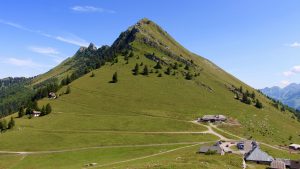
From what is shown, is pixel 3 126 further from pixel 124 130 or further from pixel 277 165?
pixel 277 165

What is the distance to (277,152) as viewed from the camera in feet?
414

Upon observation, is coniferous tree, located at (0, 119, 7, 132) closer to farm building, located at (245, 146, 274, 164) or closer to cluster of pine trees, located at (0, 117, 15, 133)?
cluster of pine trees, located at (0, 117, 15, 133)

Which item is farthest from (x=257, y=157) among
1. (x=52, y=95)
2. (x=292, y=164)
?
(x=52, y=95)

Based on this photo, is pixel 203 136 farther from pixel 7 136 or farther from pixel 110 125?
pixel 7 136

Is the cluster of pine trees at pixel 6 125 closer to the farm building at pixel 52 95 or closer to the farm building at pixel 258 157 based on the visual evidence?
the farm building at pixel 52 95

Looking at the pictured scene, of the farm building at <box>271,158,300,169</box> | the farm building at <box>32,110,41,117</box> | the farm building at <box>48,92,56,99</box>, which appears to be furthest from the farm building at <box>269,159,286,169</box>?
the farm building at <box>48,92,56,99</box>

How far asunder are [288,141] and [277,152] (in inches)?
1506

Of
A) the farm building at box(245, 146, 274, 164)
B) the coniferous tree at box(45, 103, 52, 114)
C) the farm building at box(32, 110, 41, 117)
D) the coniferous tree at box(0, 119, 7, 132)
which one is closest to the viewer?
the farm building at box(245, 146, 274, 164)

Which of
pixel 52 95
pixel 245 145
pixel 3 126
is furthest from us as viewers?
pixel 52 95

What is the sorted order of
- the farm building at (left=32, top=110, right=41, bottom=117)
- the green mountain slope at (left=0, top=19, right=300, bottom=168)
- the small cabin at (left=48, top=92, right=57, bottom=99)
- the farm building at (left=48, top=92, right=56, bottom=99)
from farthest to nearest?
1. the farm building at (left=48, top=92, right=56, bottom=99)
2. the small cabin at (left=48, top=92, right=57, bottom=99)
3. the farm building at (left=32, top=110, right=41, bottom=117)
4. the green mountain slope at (left=0, top=19, right=300, bottom=168)

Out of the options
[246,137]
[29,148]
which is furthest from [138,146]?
[246,137]

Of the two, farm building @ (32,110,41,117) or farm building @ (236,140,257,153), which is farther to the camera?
farm building @ (32,110,41,117)

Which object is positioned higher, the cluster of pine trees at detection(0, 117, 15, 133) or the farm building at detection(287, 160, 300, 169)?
the cluster of pine trees at detection(0, 117, 15, 133)

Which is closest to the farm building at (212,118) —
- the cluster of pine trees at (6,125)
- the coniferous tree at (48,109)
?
the coniferous tree at (48,109)
